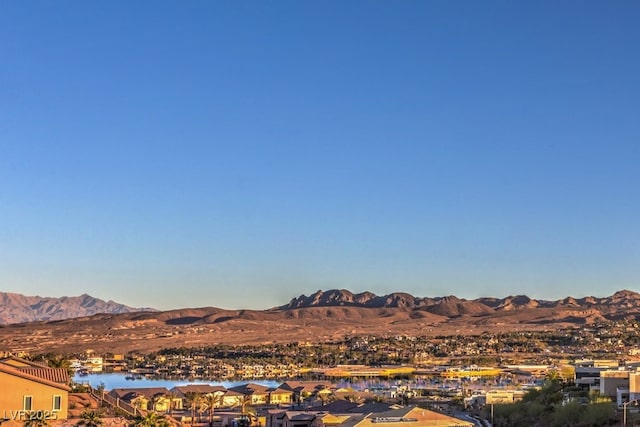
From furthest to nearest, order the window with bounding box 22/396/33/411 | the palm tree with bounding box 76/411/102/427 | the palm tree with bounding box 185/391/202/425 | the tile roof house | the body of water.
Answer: the body of water < the palm tree with bounding box 185/391/202/425 < the palm tree with bounding box 76/411/102/427 < the window with bounding box 22/396/33/411 < the tile roof house

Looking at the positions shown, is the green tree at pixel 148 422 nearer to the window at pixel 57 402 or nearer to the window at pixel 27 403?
the window at pixel 57 402

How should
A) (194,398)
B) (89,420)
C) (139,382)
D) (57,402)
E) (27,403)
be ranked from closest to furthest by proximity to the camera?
(27,403) → (89,420) → (57,402) → (194,398) → (139,382)

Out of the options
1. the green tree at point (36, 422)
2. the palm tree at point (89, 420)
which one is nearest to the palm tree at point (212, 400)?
the palm tree at point (89, 420)

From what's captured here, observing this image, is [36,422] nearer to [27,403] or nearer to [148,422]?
[27,403]

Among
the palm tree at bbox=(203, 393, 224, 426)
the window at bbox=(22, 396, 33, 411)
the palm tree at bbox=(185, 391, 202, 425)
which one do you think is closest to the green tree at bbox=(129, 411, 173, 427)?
the window at bbox=(22, 396, 33, 411)

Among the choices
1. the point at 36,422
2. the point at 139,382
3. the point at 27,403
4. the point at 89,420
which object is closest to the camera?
the point at 36,422

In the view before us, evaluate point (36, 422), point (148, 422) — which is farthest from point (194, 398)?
point (36, 422)

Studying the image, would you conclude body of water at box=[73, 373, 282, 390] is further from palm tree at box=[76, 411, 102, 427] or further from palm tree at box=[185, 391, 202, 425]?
palm tree at box=[76, 411, 102, 427]

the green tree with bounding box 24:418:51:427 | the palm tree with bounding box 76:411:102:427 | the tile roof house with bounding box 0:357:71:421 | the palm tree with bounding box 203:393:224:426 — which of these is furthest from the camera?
the palm tree with bounding box 203:393:224:426
